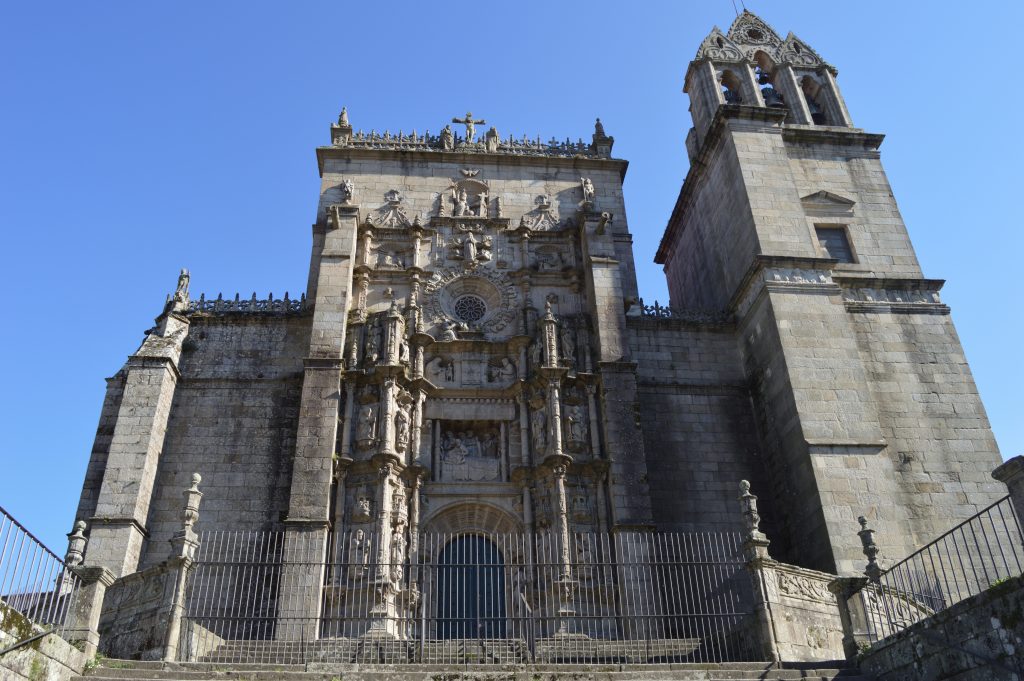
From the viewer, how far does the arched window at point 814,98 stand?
Answer: 24500 mm

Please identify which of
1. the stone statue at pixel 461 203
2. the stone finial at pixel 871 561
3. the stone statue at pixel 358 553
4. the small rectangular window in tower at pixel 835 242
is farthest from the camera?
the stone statue at pixel 461 203

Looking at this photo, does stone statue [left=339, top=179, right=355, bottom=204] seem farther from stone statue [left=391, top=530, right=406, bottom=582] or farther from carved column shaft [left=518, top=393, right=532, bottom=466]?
stone statue [left=391, top=530, right=406, bottom=582]

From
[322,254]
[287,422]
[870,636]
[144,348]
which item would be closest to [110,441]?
[144,348]

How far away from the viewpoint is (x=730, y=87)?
25125mm

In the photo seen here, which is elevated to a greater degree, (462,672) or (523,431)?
(523,431)

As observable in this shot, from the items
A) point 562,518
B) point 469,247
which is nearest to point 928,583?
point 562,518

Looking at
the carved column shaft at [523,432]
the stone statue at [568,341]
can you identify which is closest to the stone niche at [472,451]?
the carved column shaft at [523,432]

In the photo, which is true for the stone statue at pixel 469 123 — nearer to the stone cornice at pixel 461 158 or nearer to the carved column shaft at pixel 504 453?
the stone cornice at pixel 461 158

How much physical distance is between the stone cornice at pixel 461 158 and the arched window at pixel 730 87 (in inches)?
188

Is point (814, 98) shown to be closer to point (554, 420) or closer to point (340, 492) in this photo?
point (554, 420)

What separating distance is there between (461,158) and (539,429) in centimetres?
845

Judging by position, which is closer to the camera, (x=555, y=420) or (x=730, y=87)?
(x=555, y=420)

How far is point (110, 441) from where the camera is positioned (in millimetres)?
17469

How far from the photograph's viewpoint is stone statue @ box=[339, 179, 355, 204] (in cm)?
2077
